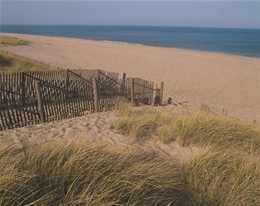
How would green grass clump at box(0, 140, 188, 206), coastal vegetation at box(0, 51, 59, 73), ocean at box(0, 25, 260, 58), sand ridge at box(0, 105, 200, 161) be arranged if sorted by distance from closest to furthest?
green grass clump at box(0, 140, 188, 206)
sand ridge at box(0, 105, 200, 161)
coastal vegetation at box(0, 51, 59, 73)
ocean at box(0, 25, 260, 58)

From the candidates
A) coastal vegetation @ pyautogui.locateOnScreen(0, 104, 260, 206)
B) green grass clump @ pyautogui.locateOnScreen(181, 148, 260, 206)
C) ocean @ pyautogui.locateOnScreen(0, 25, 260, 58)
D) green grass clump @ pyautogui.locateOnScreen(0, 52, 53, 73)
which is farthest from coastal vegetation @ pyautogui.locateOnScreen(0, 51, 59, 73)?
ocean @ pyautogui.locateOnScreen(0, 25, 260, 58)

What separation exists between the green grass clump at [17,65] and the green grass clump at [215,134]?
441 inches

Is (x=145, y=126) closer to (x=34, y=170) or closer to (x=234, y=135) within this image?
(x=234, y=135)

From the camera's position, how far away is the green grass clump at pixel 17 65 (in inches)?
541

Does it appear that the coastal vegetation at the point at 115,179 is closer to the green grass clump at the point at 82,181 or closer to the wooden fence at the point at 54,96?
the green grass clump at the point at 82,181

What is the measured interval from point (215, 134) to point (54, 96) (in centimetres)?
472

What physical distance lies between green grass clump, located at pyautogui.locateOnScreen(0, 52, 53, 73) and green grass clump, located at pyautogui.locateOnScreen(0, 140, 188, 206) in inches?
465

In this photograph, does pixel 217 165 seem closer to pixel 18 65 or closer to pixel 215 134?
pixel 215 134

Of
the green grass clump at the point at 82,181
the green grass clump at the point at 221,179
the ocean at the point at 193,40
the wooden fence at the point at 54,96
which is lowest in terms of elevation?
the ocean at the point at 193,40

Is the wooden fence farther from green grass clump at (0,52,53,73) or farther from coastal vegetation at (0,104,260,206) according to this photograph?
green grass clump at (0,52,53,73)

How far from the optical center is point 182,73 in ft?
64.4

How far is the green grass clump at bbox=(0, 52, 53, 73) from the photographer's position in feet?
45.1

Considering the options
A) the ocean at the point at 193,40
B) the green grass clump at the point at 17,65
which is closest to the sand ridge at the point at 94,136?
the green grass clump at the point at 17,65

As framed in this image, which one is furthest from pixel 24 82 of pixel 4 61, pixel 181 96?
pixel 4 61
